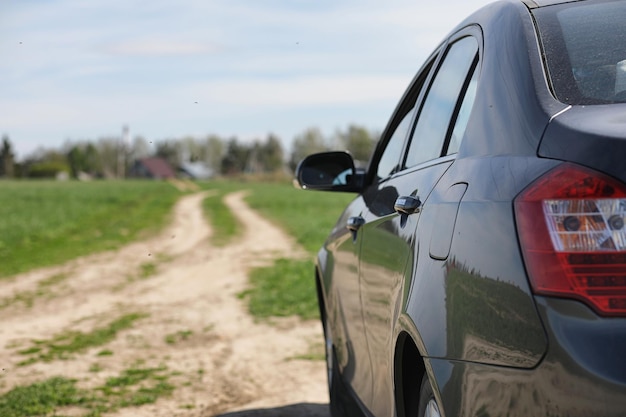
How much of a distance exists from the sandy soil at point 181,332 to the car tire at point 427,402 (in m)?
2.95

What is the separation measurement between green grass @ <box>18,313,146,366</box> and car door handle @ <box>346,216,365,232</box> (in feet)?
13.1

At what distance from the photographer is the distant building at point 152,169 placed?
153375mm

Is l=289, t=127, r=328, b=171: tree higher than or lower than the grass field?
lower

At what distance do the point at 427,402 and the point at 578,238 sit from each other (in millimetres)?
859

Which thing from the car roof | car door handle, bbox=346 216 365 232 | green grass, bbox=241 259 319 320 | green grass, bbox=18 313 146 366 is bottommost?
green grass, bbox=241 259 319 320

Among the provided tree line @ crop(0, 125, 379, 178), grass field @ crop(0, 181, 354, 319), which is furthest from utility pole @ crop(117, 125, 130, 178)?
grass field @ crop(0, 181, 354, 319)

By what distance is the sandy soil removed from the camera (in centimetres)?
621

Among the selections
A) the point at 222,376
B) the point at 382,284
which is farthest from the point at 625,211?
the point at 222,376

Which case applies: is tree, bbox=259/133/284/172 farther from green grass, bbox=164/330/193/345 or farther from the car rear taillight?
the car rear taillight

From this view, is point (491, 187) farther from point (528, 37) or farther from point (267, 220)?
point (267, 220)

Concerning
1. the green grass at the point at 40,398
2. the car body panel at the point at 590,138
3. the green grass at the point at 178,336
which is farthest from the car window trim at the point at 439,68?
the green grass at the point at 178,336

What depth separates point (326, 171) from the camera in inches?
183

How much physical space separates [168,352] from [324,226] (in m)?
18.7

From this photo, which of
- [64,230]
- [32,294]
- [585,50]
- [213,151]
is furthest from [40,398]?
[213,151]
